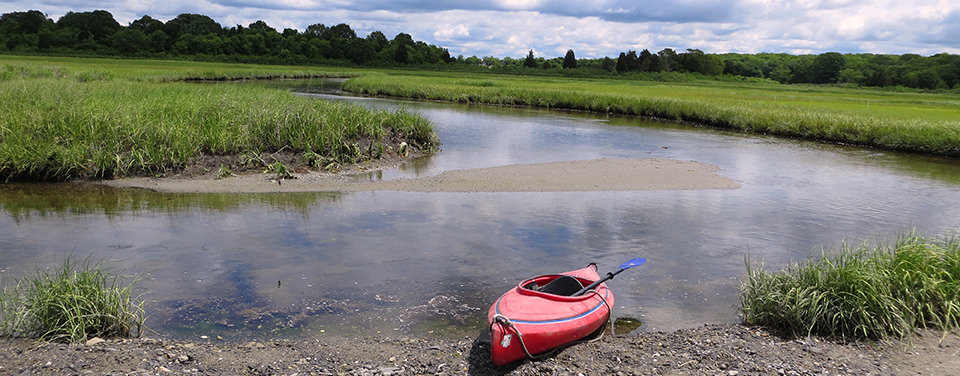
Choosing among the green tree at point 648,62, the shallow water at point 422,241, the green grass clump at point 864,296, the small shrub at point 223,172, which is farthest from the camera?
the green tree at point 648,62

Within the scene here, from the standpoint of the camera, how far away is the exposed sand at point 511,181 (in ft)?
49.0

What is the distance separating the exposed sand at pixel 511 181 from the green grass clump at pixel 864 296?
8.46 metres

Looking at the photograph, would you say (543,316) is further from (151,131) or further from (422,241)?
(151,131)

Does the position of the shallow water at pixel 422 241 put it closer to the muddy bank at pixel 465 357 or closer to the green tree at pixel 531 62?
the muddy bank at pixel 465 357

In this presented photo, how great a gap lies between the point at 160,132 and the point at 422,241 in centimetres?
864

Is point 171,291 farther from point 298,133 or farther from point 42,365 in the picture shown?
point 298,133

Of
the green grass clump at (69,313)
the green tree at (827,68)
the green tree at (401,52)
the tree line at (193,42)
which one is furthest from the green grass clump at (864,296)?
the green tree at (401,52)

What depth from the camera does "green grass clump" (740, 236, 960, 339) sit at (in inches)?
275

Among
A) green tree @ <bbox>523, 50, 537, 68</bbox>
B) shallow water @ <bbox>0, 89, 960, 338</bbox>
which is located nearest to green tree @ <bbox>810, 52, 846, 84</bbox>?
green tree @ <bbox>523, 50, 537, 68</bbox>

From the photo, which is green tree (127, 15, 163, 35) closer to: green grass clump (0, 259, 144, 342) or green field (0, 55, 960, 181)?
green field (0, 55, 960, 181)

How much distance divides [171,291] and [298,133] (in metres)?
9.72

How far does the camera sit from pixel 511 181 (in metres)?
16.7

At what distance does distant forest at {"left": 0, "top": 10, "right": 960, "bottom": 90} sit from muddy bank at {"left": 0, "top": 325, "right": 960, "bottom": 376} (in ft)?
289

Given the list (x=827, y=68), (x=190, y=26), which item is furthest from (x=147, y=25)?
(x=827, y=68)
